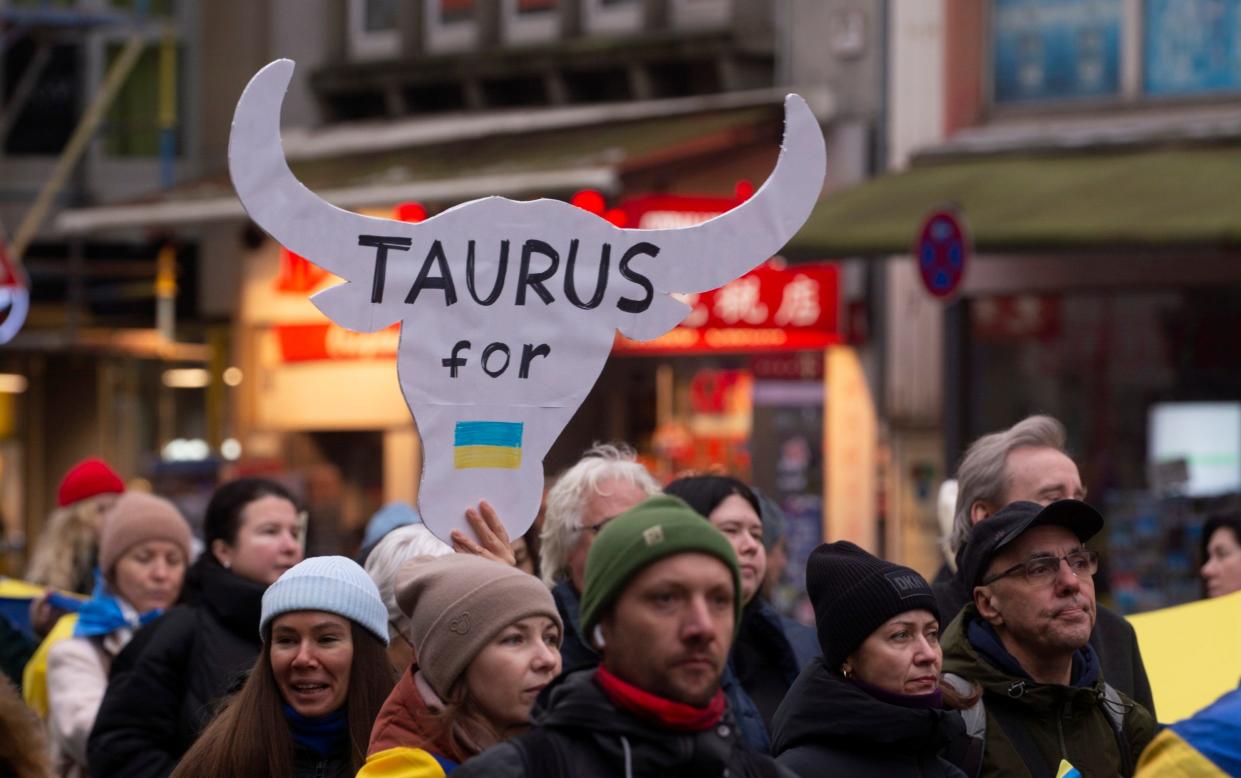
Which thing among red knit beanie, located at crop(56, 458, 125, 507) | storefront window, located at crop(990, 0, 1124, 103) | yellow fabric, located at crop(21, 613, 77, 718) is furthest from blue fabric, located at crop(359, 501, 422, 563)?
storefront window, located at crop(990, 0, 1124, 103)

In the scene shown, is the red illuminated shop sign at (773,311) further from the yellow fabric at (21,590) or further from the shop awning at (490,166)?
the yellow fabric at (21,590)

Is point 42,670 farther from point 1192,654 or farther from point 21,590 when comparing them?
point 1192,654

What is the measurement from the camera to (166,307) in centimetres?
2122

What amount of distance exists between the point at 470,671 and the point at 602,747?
30.0 inches

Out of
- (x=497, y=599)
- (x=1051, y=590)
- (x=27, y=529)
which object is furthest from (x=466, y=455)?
(x=27, y=529)

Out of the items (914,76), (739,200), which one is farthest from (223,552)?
(914,76)

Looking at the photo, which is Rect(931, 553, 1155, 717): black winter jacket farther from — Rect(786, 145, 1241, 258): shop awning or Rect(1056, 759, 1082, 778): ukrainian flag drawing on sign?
Rect(786, 145, 1241, 258): shop awning

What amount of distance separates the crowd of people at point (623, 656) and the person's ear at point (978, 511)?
2 centimetres

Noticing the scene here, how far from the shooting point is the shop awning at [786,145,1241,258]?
1260cm

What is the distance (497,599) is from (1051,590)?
131 centimetres

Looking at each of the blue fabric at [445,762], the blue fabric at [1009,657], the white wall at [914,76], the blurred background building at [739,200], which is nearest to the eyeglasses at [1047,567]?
the blue fabric at [1009,657]

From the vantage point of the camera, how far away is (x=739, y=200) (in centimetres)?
1617

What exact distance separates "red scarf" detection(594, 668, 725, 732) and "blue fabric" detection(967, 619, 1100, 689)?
1.54m

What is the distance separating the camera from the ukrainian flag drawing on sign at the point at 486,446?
497cm
